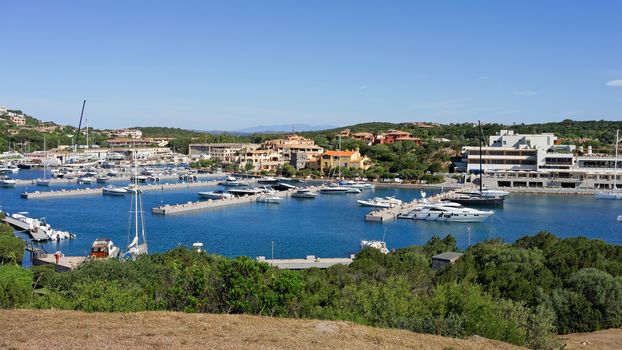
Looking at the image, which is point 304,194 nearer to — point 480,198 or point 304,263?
point 480,198

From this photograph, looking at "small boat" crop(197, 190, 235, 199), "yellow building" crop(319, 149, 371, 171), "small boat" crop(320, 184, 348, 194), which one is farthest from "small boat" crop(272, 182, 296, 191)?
"yellow building" crop(319, 149, 371, 171)

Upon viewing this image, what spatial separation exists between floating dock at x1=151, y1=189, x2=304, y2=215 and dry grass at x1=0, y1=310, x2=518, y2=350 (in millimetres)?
27538

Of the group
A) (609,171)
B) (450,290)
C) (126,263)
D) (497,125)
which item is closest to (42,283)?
(126,263)

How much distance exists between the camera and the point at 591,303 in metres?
12.8

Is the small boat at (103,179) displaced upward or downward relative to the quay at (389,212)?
upward

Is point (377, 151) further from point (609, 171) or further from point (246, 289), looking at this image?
point (246, 289)

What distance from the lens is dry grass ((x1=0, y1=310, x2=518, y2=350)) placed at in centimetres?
806

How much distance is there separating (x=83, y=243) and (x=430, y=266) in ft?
54.3

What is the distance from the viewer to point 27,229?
30016mm

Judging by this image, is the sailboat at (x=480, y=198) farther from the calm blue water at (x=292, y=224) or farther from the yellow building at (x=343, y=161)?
the yellow building at (x=343, y=161)

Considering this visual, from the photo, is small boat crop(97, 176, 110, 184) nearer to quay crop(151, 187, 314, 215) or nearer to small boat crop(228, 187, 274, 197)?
small boat crop(228, 187, 274, 197)

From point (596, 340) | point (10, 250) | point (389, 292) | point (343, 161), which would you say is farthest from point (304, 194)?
point (596, 340)

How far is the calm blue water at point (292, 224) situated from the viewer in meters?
27.6

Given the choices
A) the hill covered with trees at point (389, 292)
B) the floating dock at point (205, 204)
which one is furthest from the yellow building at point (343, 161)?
the hill covered with trees at point (389, 292)
